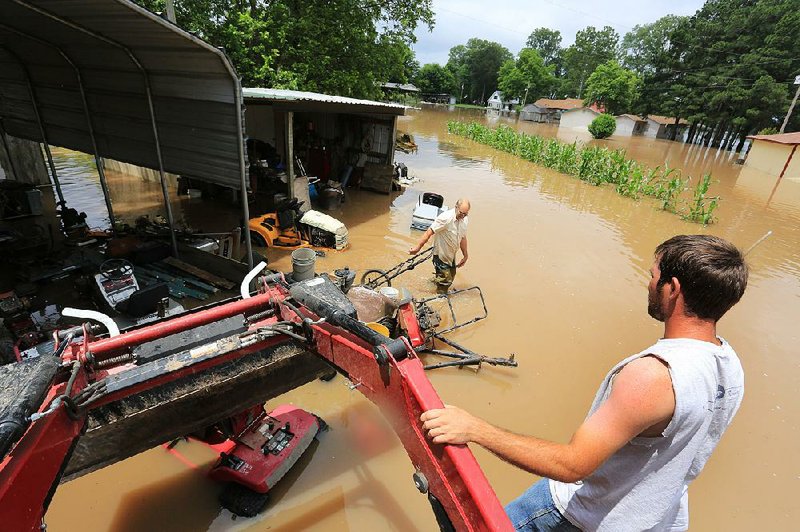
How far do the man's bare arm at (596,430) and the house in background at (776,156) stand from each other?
32395mm

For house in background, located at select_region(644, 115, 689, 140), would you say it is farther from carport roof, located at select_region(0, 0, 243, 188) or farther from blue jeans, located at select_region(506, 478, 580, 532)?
blue jeans, located at select_region(506, 478, 580, 532)

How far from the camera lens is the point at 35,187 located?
755 centimetres

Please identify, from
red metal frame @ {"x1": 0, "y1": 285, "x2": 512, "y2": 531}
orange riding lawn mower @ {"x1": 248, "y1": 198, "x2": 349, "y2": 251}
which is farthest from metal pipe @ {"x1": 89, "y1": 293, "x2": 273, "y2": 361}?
orange riding lawn mower @ {"x1": 248, "y1": 198, "x2": 349, "y2": 251}

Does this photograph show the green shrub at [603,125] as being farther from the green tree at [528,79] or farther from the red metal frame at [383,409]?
the red metal frame at [383,409]

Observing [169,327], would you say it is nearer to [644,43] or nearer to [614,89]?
[614,89]

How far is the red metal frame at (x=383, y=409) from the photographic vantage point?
1.18 m

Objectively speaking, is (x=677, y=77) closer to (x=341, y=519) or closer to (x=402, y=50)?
(x=402, y=50)

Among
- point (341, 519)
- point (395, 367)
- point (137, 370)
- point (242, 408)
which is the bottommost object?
point (341, 519)

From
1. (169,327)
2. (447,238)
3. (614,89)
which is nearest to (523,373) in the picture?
(447,238)

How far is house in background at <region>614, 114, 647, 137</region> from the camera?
48.6 metres

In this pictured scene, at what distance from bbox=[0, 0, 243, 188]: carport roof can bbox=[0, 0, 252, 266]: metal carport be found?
0.02m

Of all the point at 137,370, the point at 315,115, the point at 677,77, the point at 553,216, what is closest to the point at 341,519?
the point at 137,370

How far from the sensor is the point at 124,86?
19.9 ft

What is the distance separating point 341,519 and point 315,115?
13797 millimetres
